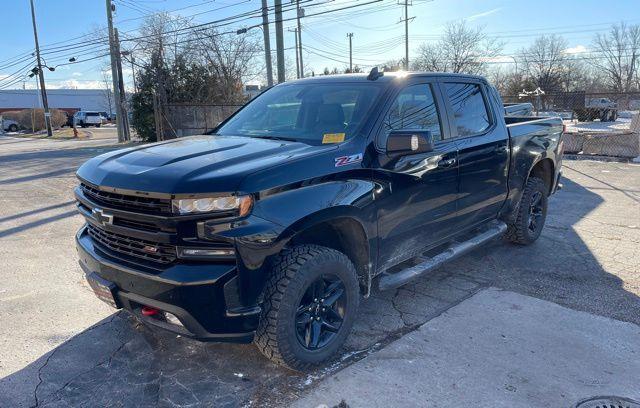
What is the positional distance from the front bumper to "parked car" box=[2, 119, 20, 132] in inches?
2102

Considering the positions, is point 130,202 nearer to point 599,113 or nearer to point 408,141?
point 408,141

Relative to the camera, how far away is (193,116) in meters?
20.3

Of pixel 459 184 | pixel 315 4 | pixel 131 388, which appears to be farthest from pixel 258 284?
pixel 315 4

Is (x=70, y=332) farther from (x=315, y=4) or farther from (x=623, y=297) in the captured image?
(x=315, y=4)

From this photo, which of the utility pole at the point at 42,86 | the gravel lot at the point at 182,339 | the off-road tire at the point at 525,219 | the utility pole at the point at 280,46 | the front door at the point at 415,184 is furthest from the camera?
the utility pole at the point at 42,86

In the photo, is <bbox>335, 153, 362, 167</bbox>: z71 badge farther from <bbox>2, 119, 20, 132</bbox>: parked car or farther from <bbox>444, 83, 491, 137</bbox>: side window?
<bbox>2, 119, 20, 132</bbox>: parked car

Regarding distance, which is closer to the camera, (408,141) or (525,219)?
(408,141)

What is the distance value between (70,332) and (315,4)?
17.8 m

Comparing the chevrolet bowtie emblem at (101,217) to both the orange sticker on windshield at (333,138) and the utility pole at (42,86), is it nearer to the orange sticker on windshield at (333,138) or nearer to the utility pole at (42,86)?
the orange sticker on windshield at (333,138)

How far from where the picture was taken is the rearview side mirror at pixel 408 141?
3414 millimetres

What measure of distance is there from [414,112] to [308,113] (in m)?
0.86

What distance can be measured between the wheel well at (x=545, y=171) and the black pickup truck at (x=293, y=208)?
140 centimetres

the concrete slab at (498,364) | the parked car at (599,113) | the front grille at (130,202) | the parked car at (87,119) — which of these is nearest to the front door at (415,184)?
the concrete slab at (498,364)

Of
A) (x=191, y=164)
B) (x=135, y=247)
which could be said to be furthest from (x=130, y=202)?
(x=191, y=164)
